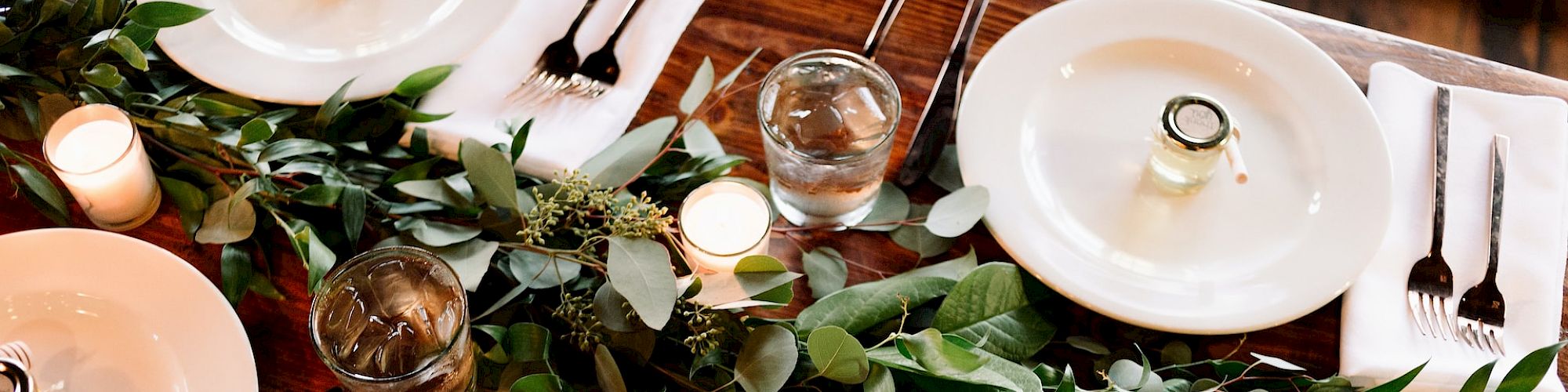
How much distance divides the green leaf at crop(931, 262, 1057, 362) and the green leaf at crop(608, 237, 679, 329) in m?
0.19

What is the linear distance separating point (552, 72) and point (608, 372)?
0.31 metres

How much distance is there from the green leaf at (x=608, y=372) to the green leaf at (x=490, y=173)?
129mm

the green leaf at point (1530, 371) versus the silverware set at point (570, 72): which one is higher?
the green leaf at point (1530, 371)

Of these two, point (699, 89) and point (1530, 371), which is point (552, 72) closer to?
point (699, 89)

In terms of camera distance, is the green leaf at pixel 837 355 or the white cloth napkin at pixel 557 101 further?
the white cloth napkin at pixel 557 101

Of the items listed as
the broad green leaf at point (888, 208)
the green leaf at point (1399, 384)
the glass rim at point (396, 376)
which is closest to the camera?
the glass rim at point (396, 376)

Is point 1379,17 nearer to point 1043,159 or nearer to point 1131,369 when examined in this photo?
point 1043,159

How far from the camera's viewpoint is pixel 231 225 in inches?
27.4

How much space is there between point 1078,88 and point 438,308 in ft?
1.76

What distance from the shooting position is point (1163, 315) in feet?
2.29

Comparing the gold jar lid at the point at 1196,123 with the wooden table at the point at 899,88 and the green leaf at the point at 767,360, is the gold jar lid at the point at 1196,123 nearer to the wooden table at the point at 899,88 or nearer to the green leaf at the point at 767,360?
the wooden table at the point at 899,88

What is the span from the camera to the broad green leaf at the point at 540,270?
670 millimetres

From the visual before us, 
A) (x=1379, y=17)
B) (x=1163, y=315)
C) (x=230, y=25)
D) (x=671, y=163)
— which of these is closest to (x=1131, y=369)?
(x=1163, y=315)

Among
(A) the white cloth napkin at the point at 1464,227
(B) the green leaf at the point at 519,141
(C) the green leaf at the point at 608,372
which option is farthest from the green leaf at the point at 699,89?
(A) the white cloth napkin at the point at 1464,227
